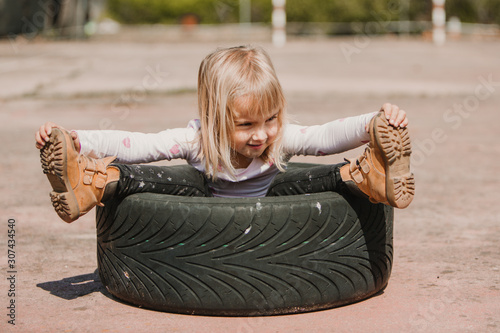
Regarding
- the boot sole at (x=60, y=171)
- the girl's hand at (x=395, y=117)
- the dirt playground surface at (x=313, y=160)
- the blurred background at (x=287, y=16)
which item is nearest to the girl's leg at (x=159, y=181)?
the boot sole at (x=60, y=171)

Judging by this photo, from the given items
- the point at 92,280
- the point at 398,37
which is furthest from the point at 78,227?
the point at 398,37

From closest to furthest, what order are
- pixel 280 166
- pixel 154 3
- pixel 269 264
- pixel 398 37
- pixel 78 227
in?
pixel 269 264
pixel 280 166
pixel 78 227
pixel 398 37
pixel 154 3

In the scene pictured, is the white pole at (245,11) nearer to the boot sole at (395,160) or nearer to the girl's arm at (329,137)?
the girl's arm at (329,137)

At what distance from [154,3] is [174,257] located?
88.1ft

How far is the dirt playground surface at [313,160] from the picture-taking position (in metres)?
2.49

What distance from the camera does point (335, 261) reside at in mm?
2514

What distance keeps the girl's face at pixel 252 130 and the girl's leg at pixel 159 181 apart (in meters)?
0.20

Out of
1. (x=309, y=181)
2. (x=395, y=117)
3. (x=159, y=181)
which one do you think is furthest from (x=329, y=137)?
(x=159, y=181)

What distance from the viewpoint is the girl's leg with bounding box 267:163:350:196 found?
2.64 meters

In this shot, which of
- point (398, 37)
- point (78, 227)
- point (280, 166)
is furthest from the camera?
point (398, 37)

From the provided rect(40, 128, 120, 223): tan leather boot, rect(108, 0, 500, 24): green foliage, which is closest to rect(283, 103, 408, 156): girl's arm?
rect(40, 128, 120, 223): tan leather boot

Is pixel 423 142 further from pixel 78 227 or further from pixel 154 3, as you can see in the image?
pixel 154 3

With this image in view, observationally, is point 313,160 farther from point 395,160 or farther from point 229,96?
point 395,160

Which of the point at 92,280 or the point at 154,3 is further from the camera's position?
the point at 154,3
